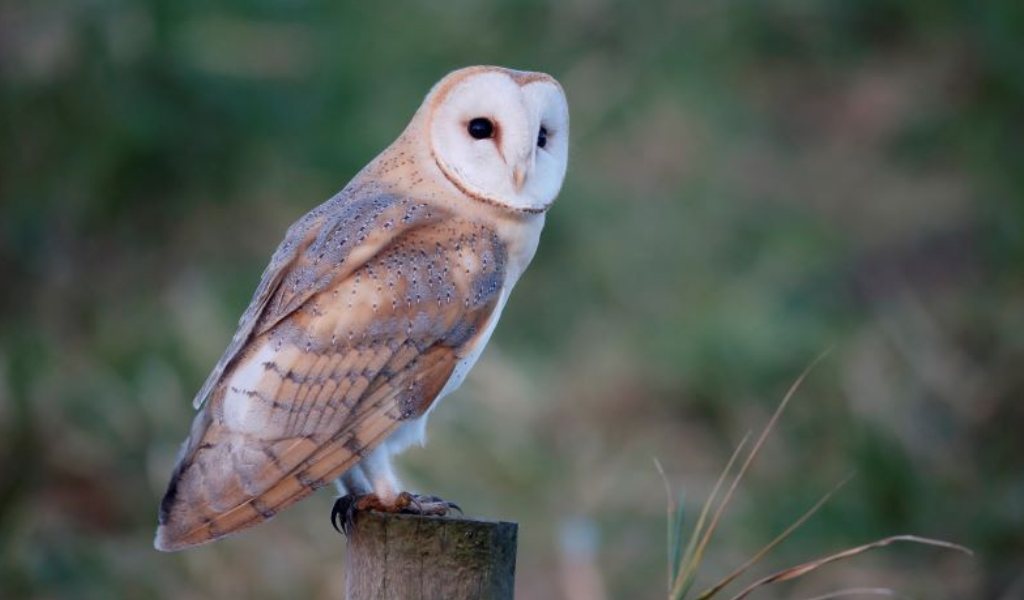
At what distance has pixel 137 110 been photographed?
→ 23.6ft

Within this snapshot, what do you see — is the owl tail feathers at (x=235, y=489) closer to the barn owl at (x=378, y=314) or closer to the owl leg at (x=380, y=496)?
the barn owl at (x=378, y=314)

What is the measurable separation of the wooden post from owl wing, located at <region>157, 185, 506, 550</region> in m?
0.21

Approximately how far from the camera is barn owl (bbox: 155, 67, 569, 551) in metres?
2.35

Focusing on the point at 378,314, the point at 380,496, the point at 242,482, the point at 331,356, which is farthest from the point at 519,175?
the point at 242,482

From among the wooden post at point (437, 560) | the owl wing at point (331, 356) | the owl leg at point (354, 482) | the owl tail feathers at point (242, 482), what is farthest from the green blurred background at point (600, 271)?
the wooden post at point (437, 560)

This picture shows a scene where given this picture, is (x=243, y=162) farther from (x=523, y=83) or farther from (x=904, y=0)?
(x=523, y=83)

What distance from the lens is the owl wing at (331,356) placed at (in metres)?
2.33

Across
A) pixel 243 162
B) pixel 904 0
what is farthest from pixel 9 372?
pixel 904 0

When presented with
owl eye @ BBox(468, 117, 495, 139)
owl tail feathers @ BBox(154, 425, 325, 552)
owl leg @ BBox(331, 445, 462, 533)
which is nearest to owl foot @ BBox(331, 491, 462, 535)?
owl leg @ BBox(331, 445, 462, 533)

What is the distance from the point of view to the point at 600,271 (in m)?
7.99

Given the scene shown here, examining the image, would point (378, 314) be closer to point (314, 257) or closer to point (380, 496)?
point (314, 257)

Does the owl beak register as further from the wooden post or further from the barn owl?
the wooden post

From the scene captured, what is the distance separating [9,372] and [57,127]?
77.3 inches

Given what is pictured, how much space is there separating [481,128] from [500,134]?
0.15 ft
